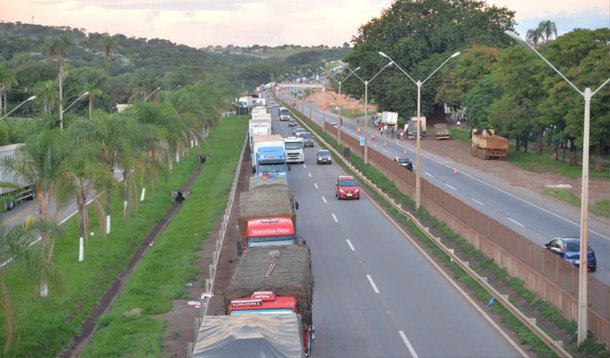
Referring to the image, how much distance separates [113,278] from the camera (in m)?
34.3

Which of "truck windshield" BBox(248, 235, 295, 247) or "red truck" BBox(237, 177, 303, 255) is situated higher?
"red truck" BBox(237, 177, 303, 255)

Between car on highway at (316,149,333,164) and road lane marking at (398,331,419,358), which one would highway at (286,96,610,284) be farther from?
road lane marking at (398,331,419,358)

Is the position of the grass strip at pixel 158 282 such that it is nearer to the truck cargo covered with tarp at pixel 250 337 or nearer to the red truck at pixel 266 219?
the red truck at pixel 266 219

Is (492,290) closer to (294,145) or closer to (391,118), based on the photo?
(294,145)

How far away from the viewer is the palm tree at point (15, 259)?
20.9 m

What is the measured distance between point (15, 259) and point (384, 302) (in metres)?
11.4

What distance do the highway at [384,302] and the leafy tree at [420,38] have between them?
65.1m

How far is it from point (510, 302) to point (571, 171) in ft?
133

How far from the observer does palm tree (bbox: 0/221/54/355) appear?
68.4 feet

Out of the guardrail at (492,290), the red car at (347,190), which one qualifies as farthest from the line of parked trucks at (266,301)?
the red car at (347,190)

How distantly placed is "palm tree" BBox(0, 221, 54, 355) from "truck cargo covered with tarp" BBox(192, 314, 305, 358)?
5.58 meters

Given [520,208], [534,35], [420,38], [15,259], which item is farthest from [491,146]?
[534,35]

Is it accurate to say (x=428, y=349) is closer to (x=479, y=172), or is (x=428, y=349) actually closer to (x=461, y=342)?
(x=461, y=342)

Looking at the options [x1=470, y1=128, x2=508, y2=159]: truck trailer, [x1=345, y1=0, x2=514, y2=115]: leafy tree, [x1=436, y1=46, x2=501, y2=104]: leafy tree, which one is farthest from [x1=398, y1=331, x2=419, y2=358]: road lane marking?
[x1=345, y1=0, x2=514, y2=115]: leafy tree
